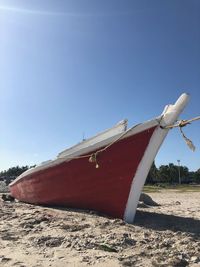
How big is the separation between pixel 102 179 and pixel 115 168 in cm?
42

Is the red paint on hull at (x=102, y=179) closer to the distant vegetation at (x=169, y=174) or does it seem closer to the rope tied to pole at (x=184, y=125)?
the rope tied to pole at (x=184, y=125)

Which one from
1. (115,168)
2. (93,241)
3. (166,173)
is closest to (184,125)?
(115,168)

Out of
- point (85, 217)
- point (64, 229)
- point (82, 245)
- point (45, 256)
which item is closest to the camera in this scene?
point (45, 256)

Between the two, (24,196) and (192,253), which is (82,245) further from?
(24,196)

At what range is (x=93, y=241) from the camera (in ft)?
19.1

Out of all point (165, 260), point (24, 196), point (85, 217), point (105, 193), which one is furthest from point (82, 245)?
point (24, 196)

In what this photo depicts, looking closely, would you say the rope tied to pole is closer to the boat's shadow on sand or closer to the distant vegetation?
the boat's shadow on sand

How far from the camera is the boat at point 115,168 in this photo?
8.09 metres

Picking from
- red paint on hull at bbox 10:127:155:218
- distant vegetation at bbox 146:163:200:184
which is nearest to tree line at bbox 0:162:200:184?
distant vegetation at bbox 146:163:200:184

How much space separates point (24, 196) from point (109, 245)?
268 inches

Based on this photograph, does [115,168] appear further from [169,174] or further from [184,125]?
[169,174]

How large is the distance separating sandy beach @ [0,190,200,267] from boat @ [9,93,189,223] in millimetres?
438

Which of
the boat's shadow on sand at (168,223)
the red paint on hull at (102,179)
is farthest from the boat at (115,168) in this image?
the boat's shadow on sand at (168,223)

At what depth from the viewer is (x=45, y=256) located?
16.6 feet
